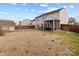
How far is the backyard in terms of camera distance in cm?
241

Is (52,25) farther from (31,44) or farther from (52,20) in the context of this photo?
(31,44)

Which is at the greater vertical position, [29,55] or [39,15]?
[39,15]

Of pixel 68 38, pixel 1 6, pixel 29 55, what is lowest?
pixel 29 55

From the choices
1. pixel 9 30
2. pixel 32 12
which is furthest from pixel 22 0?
pixel 9 30

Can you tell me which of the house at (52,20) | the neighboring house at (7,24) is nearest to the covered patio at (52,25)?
the house at (52,20)

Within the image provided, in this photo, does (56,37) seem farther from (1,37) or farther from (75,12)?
(1,37)

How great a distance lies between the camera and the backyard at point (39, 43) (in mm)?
2412

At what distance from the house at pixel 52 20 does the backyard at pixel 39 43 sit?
7 cm

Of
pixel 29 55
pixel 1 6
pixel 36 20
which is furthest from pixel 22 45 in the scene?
pixel 1 6

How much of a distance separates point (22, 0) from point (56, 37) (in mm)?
542

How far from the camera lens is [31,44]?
2.44 metres

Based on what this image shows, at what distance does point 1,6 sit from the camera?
241 centimetres

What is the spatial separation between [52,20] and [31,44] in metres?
0.35

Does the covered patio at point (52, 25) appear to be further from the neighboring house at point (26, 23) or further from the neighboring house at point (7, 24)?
the neighboring house at point (7, 24)
